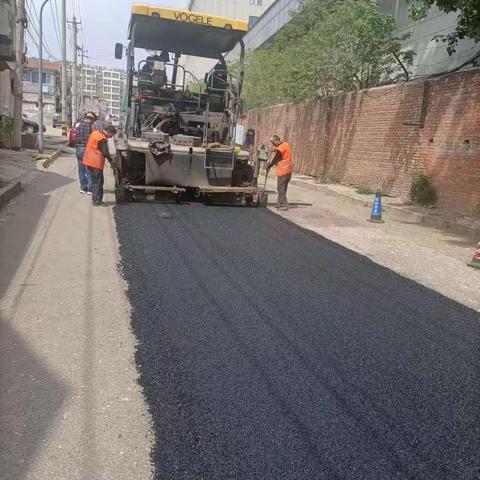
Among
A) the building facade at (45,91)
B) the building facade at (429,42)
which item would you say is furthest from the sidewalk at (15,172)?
the building facade at (45,91)

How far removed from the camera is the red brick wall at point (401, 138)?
1141 centimetres

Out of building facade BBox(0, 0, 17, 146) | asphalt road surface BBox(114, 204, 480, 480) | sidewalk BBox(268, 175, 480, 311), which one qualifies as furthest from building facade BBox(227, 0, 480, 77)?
building facade BBox(0, 0, 17, 146)

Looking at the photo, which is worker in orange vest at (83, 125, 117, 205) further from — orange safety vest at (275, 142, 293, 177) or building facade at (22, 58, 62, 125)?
building facade at (22, 58, 62, 125)

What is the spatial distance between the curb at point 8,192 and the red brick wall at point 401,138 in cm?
891

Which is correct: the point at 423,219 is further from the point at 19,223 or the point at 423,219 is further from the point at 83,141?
the point at 19,223

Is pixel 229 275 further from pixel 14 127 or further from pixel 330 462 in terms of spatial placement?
pixel 14 127

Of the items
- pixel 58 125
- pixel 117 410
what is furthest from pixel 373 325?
pixel 58 125

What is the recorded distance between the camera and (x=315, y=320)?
478 centimetres

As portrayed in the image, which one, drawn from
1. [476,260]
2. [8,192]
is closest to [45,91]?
[8,192]

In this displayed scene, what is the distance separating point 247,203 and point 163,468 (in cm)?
901

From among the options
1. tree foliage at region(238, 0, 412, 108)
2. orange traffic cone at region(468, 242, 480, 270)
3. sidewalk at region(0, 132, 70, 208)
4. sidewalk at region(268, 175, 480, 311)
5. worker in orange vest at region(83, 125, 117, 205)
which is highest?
tree foliage at region(238, 0, 412, 108)

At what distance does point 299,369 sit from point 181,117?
8.80 metres

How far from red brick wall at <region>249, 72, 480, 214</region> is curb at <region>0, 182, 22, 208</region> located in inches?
351

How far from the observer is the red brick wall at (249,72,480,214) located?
11.4 meters
